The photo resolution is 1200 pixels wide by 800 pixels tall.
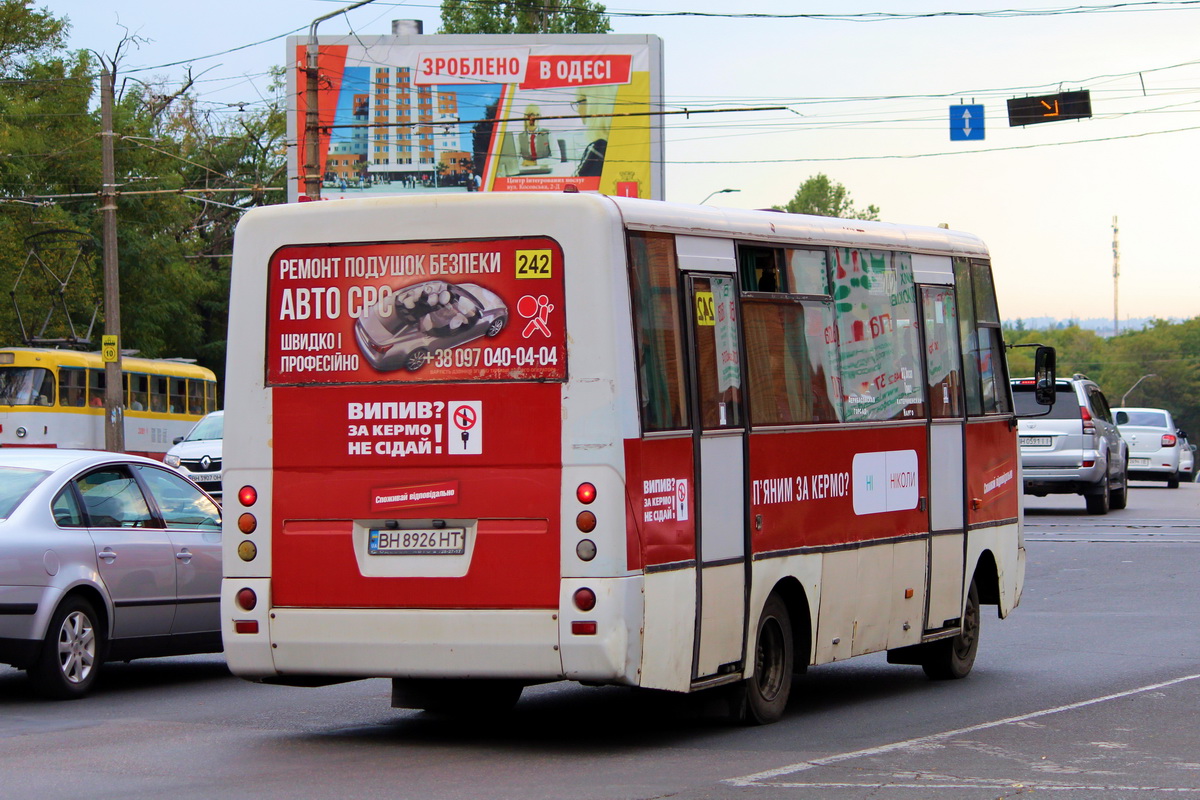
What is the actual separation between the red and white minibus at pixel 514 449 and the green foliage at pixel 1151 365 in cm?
14502

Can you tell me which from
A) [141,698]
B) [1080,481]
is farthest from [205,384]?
[141,698]

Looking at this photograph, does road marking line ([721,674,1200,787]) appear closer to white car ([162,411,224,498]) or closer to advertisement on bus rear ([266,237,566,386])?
advertisement on bus rear ([266,237,566,386])

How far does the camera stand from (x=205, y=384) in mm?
46281

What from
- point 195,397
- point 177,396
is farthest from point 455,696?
point 195,397

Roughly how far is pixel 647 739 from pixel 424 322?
243 cm

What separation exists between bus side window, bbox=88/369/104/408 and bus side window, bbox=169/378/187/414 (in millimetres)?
3700

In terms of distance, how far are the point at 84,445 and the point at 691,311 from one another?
32.5 m

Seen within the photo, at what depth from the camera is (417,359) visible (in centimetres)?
873

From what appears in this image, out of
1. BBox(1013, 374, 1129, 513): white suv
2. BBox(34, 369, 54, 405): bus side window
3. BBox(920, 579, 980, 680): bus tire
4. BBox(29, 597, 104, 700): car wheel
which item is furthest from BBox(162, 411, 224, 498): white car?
BBox(920, 579, 980, 680): bus tire

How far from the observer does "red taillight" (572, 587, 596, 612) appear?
824cm

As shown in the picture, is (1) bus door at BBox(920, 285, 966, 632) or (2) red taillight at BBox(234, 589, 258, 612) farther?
(1) bus door at BBox(920, 285, 966, 632)

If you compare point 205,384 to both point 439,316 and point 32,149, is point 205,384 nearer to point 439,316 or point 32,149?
point 32,149

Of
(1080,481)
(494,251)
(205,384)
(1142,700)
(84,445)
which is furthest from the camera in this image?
(205,384)

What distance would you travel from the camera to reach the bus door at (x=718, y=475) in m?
8.93
